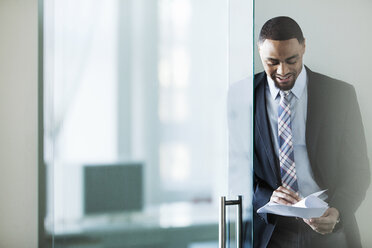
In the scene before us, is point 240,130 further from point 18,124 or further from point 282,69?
point 18,124

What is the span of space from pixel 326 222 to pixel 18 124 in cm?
147

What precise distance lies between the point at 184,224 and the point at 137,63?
713mm

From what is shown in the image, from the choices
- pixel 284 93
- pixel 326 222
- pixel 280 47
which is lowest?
pixel 326 222

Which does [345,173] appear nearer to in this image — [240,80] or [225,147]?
[240,80]

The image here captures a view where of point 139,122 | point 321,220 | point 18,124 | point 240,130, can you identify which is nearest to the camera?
point 321,220

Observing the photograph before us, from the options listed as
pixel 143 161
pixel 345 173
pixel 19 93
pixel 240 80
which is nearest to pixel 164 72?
pixel 143 161

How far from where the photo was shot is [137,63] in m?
1.78

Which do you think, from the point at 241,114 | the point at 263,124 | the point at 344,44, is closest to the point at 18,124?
the point at 241,114

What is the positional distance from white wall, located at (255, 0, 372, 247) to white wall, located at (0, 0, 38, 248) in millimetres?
1316

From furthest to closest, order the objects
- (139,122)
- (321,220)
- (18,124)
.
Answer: (18,124), (139,122), (321,220)

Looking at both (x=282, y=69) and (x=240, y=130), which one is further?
(x=240, y=130)

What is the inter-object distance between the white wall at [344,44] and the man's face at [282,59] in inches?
1.1

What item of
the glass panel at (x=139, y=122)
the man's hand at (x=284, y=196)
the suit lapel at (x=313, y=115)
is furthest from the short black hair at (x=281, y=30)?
the glass panel at (x=139, y=122)

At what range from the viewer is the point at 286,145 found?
1140 millimetres
